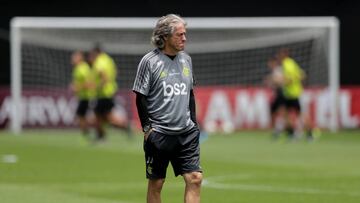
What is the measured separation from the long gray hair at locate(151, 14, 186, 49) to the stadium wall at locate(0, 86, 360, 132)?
22.7 metres

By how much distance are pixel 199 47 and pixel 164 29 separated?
2390 centimetres

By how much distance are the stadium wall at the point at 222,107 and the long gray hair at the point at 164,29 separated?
22719 millimetres

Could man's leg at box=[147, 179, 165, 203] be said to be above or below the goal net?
below

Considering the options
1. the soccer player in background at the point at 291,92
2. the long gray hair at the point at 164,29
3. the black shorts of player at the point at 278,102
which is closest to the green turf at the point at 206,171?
the soccer player in background at the point at 291,92

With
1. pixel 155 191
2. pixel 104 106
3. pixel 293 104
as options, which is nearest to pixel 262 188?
pixel 155 191

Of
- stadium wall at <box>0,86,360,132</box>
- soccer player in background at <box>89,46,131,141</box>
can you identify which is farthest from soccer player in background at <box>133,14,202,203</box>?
stadium wall at <box>0,86,360,132</box>

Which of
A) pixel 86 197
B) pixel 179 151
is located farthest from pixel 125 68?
pixel 179 151

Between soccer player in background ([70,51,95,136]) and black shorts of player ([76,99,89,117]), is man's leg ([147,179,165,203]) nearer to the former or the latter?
soccer player in background ([70,51,95,136])

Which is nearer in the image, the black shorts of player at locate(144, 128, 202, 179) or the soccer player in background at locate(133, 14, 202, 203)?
the soccer player in background at locate(133, 14, 202, 203)

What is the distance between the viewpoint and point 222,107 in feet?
110

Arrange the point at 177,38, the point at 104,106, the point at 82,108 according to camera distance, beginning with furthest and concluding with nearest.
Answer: the point at 82,108
the point at 104,106
the point at 177,38

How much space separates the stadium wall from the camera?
3341 cm

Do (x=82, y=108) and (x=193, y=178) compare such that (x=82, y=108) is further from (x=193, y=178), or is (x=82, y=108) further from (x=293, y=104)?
(x=193, y=178)

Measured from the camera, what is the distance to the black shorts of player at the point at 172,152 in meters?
10.6
